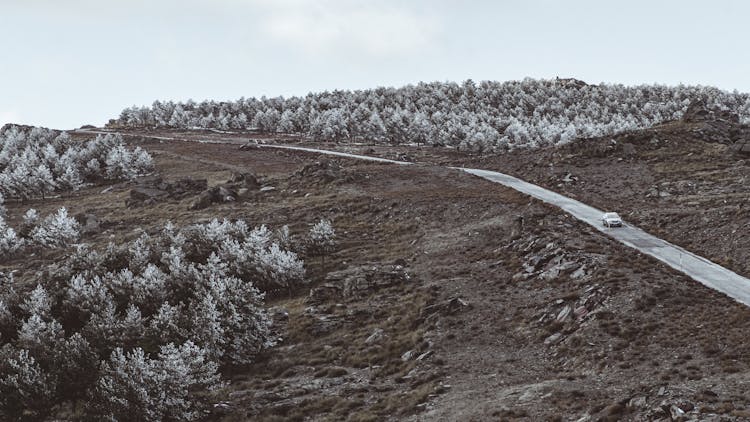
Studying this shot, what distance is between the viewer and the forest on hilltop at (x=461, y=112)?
115 meters

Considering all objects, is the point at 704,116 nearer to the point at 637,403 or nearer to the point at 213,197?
the point at 213,197

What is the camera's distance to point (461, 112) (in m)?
146

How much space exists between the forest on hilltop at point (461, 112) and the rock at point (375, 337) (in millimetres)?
76010

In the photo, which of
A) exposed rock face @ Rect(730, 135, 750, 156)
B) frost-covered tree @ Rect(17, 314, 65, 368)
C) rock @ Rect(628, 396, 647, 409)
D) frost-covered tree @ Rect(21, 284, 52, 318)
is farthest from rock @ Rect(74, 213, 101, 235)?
exposed rock face @ Rect(730, 135, 750, 156)

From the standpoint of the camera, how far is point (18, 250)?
61.2 metres

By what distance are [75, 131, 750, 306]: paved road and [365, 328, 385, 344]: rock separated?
18524mm

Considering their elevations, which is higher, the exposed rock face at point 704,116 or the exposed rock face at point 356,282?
the exposed rock face at point 704,116

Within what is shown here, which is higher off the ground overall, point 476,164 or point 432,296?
point 476,164

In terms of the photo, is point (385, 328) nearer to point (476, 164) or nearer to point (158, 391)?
point (158, 391)

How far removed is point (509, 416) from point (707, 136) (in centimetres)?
7035

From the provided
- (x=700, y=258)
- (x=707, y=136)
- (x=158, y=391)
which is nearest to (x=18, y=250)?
(x=158, y=391)

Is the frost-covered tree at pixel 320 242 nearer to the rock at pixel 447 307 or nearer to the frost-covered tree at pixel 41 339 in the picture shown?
the rock at pixel 447 307

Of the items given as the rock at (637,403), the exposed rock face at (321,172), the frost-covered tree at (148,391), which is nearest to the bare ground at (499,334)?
the rock at (637,403)

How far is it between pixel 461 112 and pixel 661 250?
111 meters
